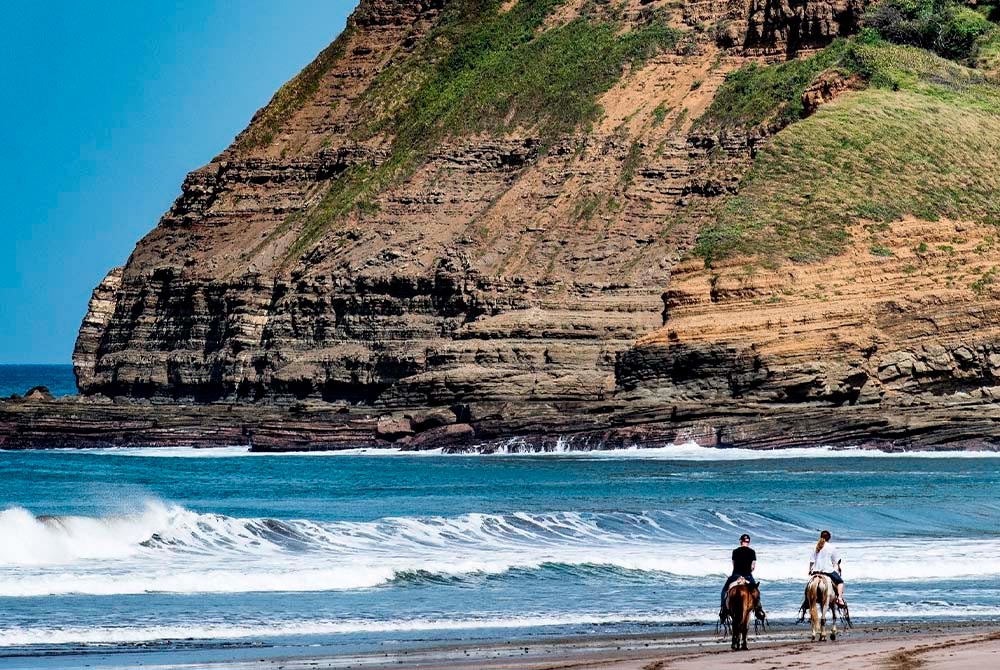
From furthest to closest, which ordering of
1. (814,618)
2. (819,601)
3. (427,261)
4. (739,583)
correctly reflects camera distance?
(427,261), (819,601), (814,618), (739,583)

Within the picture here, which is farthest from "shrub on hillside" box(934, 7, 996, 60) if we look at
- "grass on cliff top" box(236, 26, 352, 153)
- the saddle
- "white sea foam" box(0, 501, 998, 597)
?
the saddle

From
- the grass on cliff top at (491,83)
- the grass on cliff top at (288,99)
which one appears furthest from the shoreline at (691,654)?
the grass on cliff top at (288,99)

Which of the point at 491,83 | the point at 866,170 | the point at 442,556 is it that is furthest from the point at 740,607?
the point at 491,83

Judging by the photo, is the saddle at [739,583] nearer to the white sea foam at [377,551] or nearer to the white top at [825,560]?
the white top at [825,560]

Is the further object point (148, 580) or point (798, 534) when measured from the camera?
point (798, 534)

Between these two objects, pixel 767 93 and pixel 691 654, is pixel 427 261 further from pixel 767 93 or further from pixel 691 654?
pixel 691 654

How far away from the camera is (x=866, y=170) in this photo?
76.5 meters

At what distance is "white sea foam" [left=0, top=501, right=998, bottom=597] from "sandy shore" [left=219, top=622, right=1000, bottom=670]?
671cm

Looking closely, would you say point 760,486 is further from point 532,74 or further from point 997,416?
point 532,74

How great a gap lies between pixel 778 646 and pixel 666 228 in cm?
5731

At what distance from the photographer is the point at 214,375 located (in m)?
83.8

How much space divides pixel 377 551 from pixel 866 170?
46.5m

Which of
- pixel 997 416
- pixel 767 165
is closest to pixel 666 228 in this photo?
pixel 767 165

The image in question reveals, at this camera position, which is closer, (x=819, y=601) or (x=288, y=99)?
(x=819, y=601)
